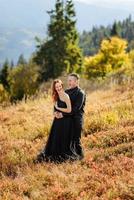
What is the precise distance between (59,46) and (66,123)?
2375 inches

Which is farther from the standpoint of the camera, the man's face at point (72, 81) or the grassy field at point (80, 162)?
the man's face at point (72, 81)

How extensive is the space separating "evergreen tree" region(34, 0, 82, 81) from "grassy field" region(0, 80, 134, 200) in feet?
169

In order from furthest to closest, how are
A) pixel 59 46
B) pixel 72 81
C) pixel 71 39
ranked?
pixel 71 39 → pixel 59 46 → pixel 72 81

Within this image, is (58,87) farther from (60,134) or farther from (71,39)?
(71,39)

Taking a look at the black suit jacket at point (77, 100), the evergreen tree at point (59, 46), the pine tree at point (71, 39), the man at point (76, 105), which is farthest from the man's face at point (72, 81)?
the pine tree at point (71, 39)

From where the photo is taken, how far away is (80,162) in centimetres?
1085

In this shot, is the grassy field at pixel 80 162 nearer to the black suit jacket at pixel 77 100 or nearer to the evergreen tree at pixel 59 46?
the black suit jacket at pixel 77 100

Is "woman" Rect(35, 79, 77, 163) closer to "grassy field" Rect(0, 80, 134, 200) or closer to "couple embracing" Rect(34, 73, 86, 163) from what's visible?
"couple embracing" Rect(34, 73, 86, 163)

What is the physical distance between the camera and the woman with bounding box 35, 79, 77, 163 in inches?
460

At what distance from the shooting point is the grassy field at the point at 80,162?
8.82 meters

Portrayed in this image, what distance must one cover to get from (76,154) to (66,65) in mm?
59306

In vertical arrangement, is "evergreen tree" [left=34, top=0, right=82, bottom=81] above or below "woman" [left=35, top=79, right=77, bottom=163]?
above

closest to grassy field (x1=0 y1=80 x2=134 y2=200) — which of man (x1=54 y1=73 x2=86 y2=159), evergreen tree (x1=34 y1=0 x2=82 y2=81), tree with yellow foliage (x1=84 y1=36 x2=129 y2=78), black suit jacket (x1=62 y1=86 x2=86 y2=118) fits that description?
man (x1=54 y1=73 x2=86 y2=159)

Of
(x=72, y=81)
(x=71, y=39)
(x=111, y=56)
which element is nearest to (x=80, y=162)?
(x=72, y=81)
